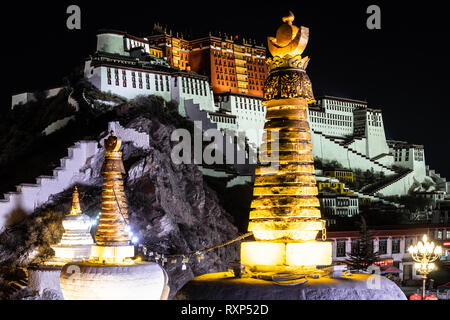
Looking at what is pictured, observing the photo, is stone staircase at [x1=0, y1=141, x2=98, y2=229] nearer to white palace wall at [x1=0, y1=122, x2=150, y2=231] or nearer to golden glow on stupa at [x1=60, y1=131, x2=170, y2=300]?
white palace wall at [x1=0, y1=122, x2=150, y2=231]

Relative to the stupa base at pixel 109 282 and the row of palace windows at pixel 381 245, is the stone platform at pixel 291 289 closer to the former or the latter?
the stupa base at pixel 109 282

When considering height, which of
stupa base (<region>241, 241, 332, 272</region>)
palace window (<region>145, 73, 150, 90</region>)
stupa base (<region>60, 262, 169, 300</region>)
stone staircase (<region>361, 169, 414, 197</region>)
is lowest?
stupa base (<region>60, 262, 169, 300</region>)

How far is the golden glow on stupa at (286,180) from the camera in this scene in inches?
442

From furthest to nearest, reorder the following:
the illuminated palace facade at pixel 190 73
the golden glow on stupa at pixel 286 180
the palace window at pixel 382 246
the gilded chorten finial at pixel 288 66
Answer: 1. the illuminated palace facade at pixel 190 73
2. the palace window at pixel 382 246
3. the gilded chorten finial at pixel 288 66
4. the golden glow on stupa at pixel 286 180

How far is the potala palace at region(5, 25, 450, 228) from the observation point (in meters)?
72.7

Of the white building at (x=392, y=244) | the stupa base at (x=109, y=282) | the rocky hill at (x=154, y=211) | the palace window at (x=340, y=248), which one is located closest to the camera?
the stupa base at (x=109, y=282)

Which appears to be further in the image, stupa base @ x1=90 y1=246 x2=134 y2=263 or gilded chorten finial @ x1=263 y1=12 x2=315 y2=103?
→ stupa base @ x1=90 y1=246 x2=134 y2=263

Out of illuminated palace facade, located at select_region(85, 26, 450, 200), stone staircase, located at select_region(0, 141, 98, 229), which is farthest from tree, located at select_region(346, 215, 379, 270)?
illuminated palace facade, located at select_region(85, 26, 450, 200)

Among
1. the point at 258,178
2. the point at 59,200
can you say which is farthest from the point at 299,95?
the point at 59,200

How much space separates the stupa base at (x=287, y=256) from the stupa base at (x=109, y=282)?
9953mm

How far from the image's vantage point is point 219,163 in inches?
2763

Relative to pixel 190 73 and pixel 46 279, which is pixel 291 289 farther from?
pixel 190 73

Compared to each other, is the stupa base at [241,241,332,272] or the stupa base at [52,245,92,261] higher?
the stupa base at [241,241,332,272]

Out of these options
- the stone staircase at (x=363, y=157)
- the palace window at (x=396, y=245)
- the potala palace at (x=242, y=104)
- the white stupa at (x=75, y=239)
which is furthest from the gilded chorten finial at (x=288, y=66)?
the stone staircase at (x=363, y=157)
